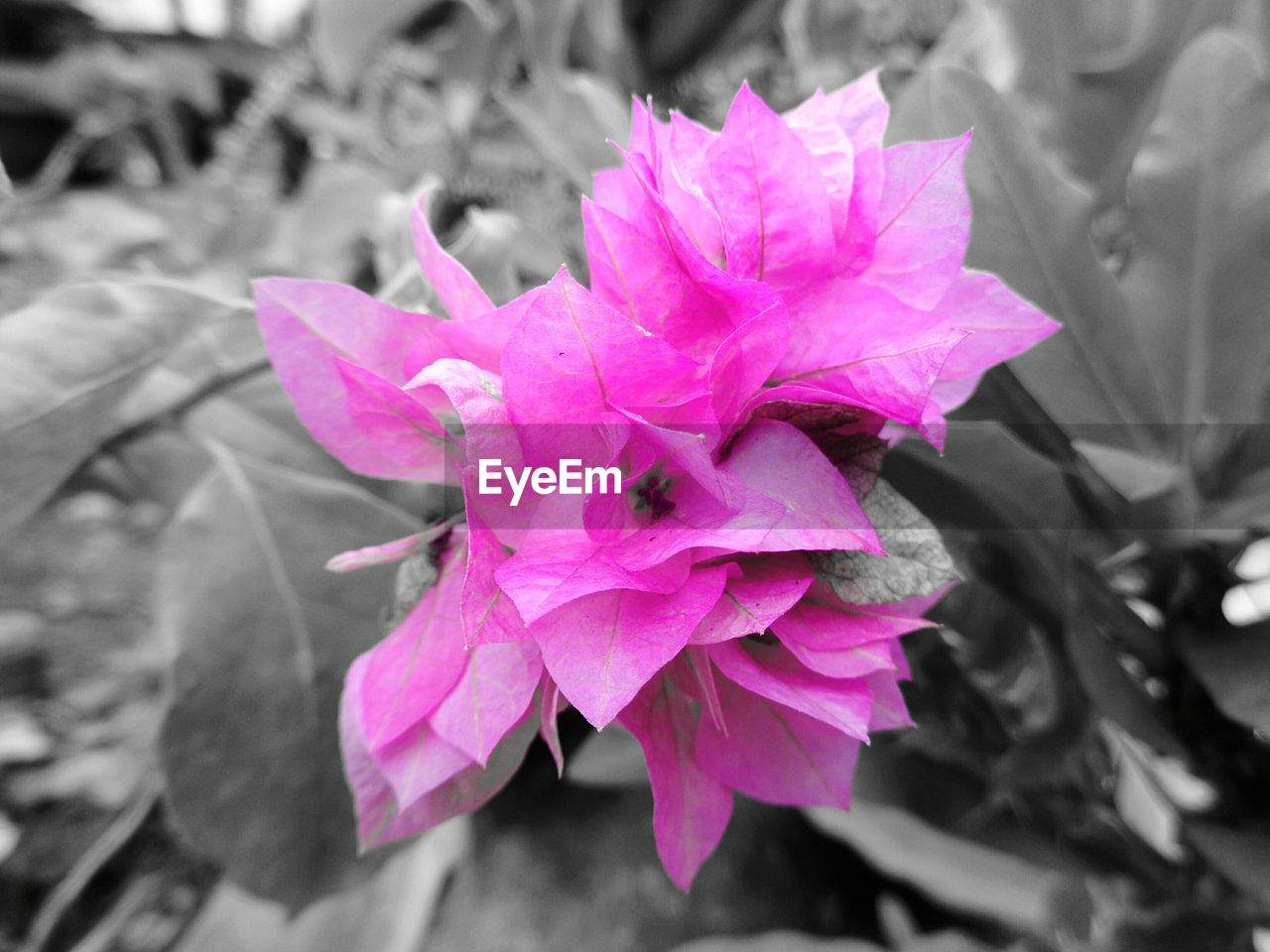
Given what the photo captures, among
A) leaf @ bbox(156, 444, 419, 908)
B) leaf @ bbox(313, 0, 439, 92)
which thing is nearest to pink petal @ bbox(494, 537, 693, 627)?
leaf @ bbox(156, 444, 419, 908)

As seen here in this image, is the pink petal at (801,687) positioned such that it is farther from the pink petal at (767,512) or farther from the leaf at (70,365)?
the leaf at (70,365)

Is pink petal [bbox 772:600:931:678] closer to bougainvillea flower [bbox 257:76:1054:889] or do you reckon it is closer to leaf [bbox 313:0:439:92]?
bougainvillea flower [bbox 257:76:1054:889]

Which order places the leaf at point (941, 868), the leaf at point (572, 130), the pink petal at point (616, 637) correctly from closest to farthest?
the pink petal at point (616, 637) < the leaf at point (572, 130) < the leaf at point (941, 868)

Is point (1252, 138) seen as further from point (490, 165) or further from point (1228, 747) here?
point (490, 165)

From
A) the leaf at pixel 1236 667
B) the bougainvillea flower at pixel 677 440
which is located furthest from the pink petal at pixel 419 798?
the leaf at pixel 1236 667

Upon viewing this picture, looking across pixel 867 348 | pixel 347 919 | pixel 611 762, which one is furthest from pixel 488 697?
pixel 347 919
